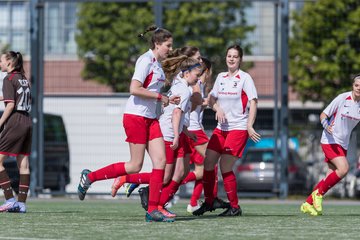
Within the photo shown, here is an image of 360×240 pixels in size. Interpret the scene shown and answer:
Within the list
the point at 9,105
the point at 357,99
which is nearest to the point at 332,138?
the point at 357,99

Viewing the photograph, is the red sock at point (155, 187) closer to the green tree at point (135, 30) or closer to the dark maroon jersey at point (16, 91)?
the dark maroon jersey at point (16, 91)

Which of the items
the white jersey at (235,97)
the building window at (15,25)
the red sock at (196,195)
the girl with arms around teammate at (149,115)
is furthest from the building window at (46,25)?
the girl with arms around teammate at (149,115)

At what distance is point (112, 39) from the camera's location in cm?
2983

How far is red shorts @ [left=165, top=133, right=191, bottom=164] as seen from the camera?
1157 cm

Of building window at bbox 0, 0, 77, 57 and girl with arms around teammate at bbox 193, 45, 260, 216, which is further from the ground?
building window at bbox 0, 0, 77, 57

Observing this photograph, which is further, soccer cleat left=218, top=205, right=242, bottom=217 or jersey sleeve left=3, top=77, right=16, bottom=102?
jersey sleeve left=3, top=77, right=16, bottom=102

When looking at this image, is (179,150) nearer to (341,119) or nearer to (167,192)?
(167,192)

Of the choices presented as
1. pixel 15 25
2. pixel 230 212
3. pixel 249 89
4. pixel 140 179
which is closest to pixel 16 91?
pixel 140 179

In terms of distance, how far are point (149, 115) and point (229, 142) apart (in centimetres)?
150

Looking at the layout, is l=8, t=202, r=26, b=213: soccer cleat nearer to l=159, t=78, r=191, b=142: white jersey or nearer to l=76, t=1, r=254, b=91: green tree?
l=159, t=78, r=191, b=142: white jersey

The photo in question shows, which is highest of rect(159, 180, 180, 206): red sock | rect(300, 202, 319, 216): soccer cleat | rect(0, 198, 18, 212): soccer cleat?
rect(159, 180, 180, 206): red sock

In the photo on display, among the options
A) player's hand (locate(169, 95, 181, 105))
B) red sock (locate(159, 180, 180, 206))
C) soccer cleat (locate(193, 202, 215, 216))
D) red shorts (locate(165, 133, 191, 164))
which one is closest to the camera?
player's hand (locate(169, 95, 181, 105))

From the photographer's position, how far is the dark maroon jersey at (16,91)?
40.6 feet

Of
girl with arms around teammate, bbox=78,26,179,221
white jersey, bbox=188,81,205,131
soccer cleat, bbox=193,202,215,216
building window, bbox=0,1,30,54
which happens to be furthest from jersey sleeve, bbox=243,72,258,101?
building window, bbox=0,1,30,54
